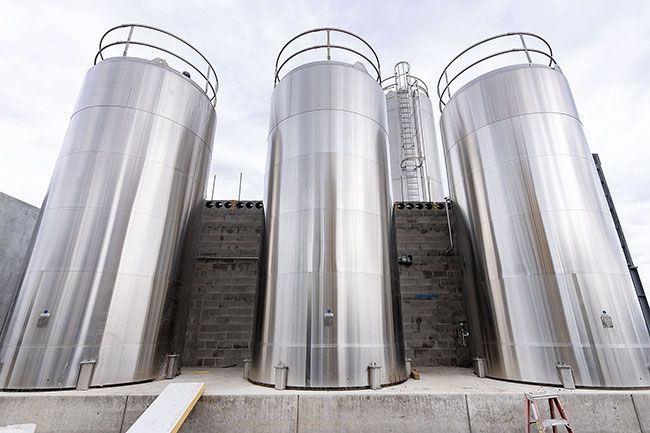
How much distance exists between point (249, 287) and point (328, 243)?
12.8 feet

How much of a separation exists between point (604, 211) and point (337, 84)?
590 cm

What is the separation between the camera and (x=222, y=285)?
884 cm

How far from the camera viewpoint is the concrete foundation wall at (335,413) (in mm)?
4551

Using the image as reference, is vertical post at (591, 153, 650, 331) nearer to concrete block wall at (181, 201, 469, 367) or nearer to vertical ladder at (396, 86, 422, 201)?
concrete block wall at (181, 201, 469, 367)

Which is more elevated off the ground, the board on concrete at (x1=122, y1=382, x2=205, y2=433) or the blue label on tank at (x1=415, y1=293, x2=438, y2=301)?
the blue label on tank at (x1=415, y1=293, x2=438, y2=301)

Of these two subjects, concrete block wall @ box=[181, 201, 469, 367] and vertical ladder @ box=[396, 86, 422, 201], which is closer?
concrete block wall @ box=[181, 201, 469, 367]

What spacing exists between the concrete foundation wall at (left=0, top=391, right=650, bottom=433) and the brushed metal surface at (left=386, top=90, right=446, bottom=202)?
10.4 m

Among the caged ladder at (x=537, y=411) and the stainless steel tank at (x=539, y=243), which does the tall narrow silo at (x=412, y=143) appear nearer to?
the stainless steel tank at (x=539, y=243)

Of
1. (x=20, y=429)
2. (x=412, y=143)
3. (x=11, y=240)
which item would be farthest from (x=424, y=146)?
Result: (x=20, y=429)

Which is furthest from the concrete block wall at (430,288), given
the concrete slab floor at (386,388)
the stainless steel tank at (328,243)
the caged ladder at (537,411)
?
the caged ladder at (537,411)

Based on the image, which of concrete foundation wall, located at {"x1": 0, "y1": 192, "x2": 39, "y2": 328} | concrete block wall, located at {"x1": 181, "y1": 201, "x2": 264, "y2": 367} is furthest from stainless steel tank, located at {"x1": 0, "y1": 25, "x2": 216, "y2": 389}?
concrete foundation wall, located at {"x1": 0, "y1": 192, "x2": 39, "y2": 328}

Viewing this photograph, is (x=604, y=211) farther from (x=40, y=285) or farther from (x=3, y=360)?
(x=3, y=360)

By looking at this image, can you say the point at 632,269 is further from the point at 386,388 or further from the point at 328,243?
the point at 328,243

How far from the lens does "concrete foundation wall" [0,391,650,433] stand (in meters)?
4.55
